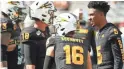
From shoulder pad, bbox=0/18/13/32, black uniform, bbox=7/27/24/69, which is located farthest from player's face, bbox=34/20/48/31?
black uniform, bbox=7/27/24/69

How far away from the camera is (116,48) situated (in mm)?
6086

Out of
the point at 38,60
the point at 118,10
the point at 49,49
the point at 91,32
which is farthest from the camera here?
the point at 118,10

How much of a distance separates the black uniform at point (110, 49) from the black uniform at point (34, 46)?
2.34 feet

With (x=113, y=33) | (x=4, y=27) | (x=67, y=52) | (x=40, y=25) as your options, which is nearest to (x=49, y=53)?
(x=67, y=52)

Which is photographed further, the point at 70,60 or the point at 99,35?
the point at 99,35

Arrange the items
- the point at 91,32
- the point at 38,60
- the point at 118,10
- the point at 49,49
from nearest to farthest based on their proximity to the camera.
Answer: the point at 49,49, the point at 38,60, the point at 91,32, the point at 118,10

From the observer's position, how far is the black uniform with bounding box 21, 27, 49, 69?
20.1 ft

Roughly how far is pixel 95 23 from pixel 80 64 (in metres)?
0.88

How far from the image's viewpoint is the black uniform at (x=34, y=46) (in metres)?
6.14

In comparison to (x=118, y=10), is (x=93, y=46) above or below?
below

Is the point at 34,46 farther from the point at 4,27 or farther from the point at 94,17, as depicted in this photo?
the point at 94,17

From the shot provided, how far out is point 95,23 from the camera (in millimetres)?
6434

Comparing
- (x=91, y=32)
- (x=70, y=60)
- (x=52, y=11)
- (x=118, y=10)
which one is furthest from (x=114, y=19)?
(x=70, y=60)

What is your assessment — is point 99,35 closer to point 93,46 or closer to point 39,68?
point 39,68
